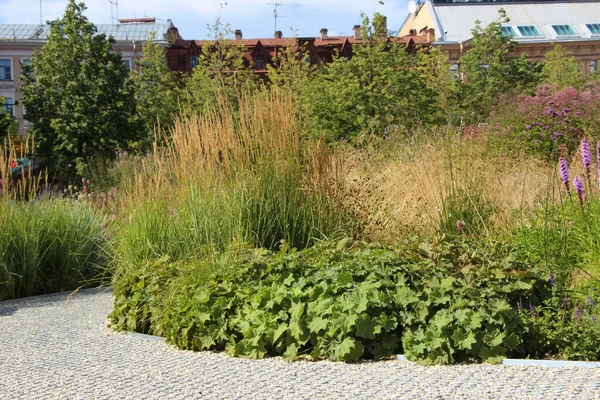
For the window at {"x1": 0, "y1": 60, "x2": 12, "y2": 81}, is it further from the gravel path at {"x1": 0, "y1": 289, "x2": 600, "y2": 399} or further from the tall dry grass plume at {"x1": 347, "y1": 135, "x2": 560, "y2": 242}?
the gravel path at {"x1": 0, "y1": 289, "x2": 600, "y2": 399}

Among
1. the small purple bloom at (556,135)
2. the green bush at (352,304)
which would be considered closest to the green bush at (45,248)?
the green bush at (352,304)

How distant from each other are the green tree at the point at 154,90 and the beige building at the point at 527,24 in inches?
862

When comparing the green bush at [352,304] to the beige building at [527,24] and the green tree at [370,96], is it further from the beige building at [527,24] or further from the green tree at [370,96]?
the beige building at [527,24]

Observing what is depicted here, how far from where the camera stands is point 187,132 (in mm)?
6223

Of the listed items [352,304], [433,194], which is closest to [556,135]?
[433,194]

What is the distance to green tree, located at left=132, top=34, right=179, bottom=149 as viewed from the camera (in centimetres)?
3112

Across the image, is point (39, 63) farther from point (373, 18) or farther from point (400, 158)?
point (400, 158)

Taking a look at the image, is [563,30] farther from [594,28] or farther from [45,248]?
[45,248]

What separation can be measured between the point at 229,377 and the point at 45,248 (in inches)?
157

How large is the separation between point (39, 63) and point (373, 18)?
15592mm

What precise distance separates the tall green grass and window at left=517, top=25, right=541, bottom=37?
50732mm

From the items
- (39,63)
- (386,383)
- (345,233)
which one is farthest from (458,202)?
(39,63)

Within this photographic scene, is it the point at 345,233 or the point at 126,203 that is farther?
the point at 126,203

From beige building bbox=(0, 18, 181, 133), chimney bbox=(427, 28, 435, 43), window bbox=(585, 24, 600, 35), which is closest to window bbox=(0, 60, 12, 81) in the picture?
beige building bbox=(0, 18, 181, 133)
